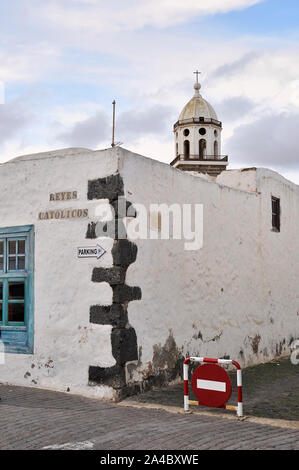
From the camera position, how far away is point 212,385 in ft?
23.9

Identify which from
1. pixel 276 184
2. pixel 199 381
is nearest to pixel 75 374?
pixel 199 381

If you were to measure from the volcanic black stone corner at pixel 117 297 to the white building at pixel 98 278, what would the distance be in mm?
15

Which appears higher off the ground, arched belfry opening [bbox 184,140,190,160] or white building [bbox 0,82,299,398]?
arched belfry opening [bbox 184,140,190,160]

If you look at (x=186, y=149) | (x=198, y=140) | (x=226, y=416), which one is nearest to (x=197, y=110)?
(x=198, y=140)

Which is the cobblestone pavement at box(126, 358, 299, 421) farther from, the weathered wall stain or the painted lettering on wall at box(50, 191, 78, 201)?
the painted lettering on wall at box(50, 191, 78, 201)

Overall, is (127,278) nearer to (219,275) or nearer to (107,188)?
(107,188)

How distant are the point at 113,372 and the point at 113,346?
36 cm

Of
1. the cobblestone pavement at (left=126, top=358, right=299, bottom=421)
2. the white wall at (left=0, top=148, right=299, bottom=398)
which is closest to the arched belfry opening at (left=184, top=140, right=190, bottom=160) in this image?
the white wall at (left=0, top=148, right=299, bottom=398)

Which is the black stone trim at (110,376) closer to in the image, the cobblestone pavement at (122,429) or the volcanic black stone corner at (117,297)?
the volcanic black stone corner at (117,297)

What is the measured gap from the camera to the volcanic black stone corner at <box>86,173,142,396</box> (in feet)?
26.8

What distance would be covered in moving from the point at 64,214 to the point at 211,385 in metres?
3.37

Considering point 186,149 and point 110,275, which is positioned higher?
point 186,149

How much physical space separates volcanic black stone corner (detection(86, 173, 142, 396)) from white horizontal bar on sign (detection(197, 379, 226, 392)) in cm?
129

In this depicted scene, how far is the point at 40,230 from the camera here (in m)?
9.05
